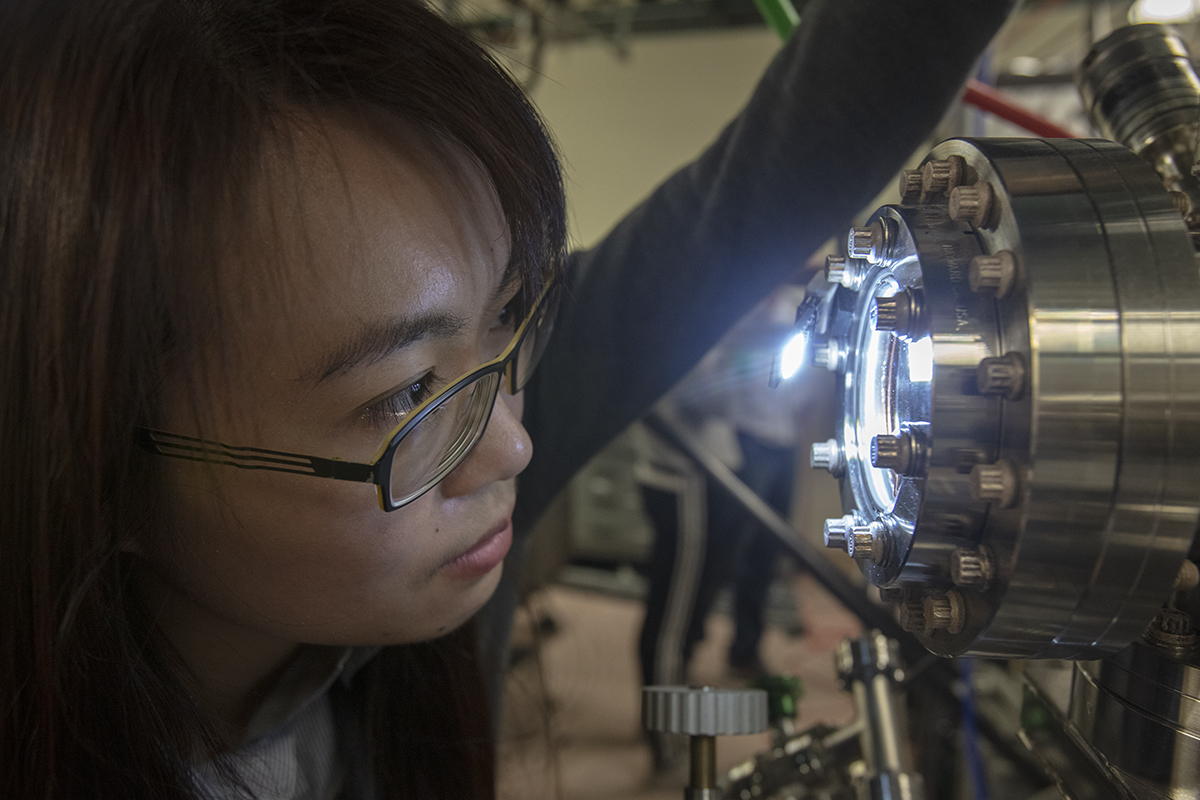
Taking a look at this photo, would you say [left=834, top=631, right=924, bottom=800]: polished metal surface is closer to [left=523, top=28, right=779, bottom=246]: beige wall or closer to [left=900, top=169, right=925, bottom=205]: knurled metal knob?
[left=900, top=169, right=925, bottom=205]: knurled metal knob

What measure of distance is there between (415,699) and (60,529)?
13.3 inches

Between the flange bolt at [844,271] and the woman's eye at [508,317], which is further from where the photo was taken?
the woman's eye at [508,317]

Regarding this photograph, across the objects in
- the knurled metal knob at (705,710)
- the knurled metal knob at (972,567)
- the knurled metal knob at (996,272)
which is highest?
the knurled metal knob at (996,272)

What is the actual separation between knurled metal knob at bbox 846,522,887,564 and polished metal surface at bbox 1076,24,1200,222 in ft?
Result: 0.81

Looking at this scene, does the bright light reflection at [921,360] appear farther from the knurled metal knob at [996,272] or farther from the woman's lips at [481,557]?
the woman's lips at [481,557]

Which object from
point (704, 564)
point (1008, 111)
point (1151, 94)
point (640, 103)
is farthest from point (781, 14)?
point (640, 103)

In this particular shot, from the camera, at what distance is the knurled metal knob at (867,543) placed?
1.21 feet

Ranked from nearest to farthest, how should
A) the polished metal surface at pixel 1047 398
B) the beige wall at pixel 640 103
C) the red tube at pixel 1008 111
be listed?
the polished metal surface at pixel 1047 398, the red tube at pixel 1008 111, the beige wall at pixel 640 103

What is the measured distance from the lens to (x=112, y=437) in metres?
0.42

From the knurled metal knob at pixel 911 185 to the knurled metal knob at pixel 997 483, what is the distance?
14cm

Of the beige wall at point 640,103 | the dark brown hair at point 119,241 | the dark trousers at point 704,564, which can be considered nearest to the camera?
the dark brown hair at point 119,241

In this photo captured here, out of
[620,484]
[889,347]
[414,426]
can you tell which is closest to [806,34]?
[889,347]

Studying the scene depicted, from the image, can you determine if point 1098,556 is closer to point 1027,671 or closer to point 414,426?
point 1027,671

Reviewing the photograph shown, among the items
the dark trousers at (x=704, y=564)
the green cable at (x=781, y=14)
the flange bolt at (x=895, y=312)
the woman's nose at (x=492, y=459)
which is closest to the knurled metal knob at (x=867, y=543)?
the flange bolt at (x=895, y=312)
